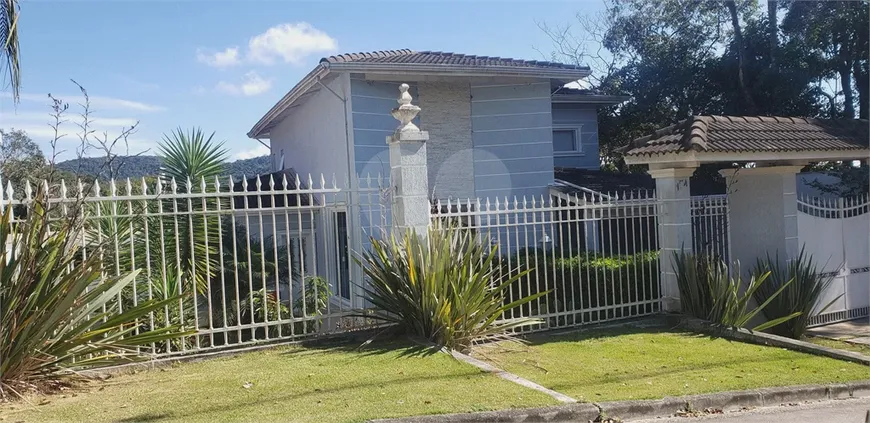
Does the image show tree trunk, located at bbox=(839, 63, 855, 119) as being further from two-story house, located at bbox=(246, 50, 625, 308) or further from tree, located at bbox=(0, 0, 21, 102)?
tree, located at bbox=(0, 0, 21, 102)

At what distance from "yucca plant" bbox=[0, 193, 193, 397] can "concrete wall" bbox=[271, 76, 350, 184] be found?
26.3 feet

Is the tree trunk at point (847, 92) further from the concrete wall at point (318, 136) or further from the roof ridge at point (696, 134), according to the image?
the concrete wall at point (318, 136)

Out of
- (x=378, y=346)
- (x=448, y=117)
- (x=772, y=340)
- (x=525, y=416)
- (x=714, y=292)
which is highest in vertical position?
(x=448, y=117)

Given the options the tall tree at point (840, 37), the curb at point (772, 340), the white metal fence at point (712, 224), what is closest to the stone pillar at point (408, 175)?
the curb at point (772, 340)

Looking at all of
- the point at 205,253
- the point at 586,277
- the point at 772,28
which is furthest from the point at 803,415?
the point at 772,28

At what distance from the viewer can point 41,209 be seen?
6.26 metres

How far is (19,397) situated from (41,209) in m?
1.59

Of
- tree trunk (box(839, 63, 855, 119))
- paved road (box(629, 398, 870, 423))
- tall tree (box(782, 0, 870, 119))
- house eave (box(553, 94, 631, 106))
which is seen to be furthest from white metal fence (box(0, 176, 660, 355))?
tree trunk (box(839, 63, 855, 119))

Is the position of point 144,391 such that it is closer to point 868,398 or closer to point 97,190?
point 97,190

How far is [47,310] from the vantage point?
19.6 ft

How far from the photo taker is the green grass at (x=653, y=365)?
641 centimetres

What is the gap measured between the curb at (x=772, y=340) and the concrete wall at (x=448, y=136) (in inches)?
256

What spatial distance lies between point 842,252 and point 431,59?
8.02 m

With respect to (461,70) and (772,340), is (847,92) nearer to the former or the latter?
(461,70)
